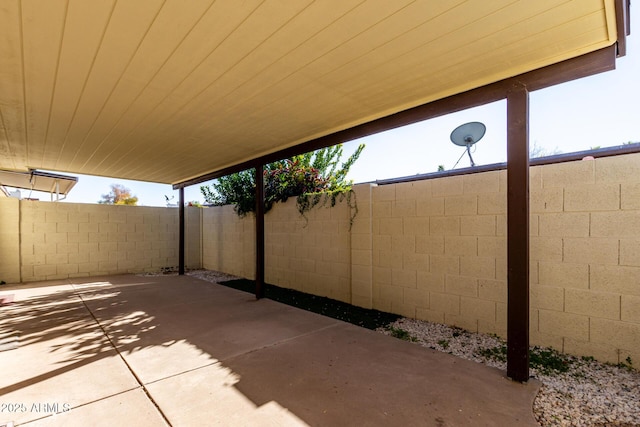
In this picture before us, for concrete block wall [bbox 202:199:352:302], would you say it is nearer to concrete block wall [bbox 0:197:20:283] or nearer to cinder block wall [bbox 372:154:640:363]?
cinder block wall [bbox 372:154:640:363]

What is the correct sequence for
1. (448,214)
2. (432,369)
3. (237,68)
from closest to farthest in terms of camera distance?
(237,68)
(432,369)
(448,214)

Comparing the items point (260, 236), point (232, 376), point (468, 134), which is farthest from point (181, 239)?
point (468, 134)

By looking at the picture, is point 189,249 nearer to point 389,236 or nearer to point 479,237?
point 389,236

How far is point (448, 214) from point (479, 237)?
1.42ft

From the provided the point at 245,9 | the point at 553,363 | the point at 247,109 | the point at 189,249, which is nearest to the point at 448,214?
the point at 553,363

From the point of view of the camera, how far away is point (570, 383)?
235cm

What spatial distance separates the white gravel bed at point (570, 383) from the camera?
77.0 inches

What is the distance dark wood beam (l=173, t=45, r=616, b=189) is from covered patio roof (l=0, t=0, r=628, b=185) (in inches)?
2.1

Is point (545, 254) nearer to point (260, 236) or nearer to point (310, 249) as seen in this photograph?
point (310, 249)

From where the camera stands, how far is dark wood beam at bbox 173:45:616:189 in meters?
2.07

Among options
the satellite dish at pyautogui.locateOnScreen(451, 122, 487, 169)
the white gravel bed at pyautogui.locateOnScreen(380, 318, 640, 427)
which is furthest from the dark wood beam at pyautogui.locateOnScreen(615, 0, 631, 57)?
the white gravel bed at pyautogui.locateOnScreen(380, 318, 640, 427)

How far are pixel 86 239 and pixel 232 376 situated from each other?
7042mm

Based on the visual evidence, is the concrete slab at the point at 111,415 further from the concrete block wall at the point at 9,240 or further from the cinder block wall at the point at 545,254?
the concrete block wall at the point at 9,240

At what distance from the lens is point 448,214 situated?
11.9 feet
